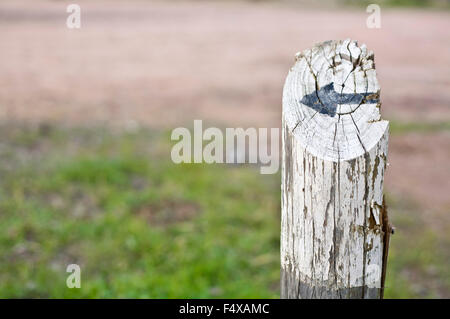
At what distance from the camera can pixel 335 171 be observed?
163 cm

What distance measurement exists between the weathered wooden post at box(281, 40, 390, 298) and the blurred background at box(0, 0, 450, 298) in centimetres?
170

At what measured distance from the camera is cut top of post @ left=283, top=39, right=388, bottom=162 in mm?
1636

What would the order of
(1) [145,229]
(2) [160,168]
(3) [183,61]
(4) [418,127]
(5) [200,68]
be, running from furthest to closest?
(3) [183,61]
(5) [200,68]
(4) [418,127]
(2) [160,168]
(1) [145,229]

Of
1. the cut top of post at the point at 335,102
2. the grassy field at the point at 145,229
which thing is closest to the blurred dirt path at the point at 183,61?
the grassy field at the point at 145,229

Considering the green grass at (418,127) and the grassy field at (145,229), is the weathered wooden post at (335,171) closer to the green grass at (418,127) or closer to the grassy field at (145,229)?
the grassy field at (145,229)

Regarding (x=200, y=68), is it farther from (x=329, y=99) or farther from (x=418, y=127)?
(x=329, y=99)

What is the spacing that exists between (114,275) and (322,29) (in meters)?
11.4

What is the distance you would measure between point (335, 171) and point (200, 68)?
873 centimetres

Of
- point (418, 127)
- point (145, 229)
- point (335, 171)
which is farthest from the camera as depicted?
point (418, 127)

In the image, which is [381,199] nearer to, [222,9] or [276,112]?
[276,112]

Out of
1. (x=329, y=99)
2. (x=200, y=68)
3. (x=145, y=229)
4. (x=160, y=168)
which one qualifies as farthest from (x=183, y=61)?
(x=329, y=99)

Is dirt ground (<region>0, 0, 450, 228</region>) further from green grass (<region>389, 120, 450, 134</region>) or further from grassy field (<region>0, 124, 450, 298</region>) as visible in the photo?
grassy field (<region>0, 124, 450, 298</region>)

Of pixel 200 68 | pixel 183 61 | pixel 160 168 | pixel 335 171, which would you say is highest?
pixel 183 61

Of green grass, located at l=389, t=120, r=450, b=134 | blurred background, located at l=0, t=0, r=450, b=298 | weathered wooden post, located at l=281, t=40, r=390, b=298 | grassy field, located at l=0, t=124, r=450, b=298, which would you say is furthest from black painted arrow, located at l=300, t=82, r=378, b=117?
green grass, located at l=389, t=120, r=450, b=134
